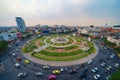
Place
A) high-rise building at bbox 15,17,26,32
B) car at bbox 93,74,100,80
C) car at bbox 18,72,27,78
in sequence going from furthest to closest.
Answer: high-rise building at bbox 15,17,26,32 < car at bbox 18,72,27,78 < car at bbox 93,74,100,80

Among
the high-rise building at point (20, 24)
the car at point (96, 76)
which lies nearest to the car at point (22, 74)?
the car at point (96, 76)

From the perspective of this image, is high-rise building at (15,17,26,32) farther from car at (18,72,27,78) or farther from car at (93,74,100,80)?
car at (93,74,100,80)

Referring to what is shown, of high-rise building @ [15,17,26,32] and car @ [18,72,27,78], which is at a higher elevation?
high-rise building @ [15,17,26,32]

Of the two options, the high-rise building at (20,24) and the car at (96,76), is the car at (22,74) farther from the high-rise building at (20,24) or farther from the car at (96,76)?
the high-rise building at (20,24)

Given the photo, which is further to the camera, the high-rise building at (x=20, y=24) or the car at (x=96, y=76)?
the high-rise building at (x=20, y=24)

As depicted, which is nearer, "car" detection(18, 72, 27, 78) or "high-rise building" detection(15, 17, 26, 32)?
"car" detection(18, 72, 27, 78)

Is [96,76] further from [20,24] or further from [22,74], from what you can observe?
[20,24]

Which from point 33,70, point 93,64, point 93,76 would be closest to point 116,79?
point 93,76

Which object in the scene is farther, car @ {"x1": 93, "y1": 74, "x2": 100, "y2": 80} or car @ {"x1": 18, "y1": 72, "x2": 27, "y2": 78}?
car @ {"x1": 18, "y1": 72, "x2": 27, "y2": 78}

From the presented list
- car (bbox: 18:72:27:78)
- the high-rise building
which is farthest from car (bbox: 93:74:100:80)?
the high-rise building

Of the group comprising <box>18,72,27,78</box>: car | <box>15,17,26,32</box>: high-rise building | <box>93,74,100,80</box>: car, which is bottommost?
<box>93,74,100,80</box>: car

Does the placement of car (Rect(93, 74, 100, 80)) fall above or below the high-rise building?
below

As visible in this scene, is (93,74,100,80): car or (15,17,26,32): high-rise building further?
(15,17,26,32): high-rise building

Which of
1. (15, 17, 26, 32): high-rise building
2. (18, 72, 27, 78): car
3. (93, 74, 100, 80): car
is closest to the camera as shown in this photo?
(93, 74, 100, 80): car
